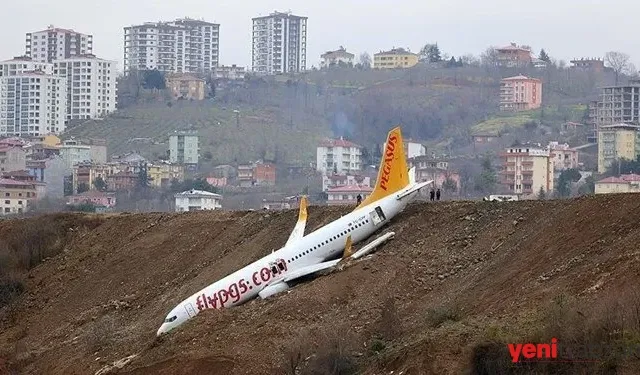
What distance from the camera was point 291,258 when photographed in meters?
60.5

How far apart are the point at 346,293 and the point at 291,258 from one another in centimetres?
587

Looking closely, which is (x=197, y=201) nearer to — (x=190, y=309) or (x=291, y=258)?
(x=291, y=258)

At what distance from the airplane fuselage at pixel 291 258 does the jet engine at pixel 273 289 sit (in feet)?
1.86

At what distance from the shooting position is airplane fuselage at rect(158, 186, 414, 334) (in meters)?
58.7

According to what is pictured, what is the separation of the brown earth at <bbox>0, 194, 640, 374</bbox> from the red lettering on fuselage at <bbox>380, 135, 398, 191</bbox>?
1.51 meters

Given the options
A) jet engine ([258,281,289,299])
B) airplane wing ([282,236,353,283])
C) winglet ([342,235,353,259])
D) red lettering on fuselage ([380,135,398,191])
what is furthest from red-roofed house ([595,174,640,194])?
jet engine ([258,281,289,299])

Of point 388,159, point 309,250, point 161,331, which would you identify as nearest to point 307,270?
point 309,250

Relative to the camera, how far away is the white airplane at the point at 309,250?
58844mm

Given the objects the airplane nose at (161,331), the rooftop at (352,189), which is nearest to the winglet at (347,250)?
the airplane nose at (161,331)

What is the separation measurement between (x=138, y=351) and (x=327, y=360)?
12.8 metres

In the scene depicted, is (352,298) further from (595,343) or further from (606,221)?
(595,343)

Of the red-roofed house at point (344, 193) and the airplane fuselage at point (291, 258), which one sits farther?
the red-roofed house at point (344, 193)

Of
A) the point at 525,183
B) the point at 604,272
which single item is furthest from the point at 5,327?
the point at 525,183

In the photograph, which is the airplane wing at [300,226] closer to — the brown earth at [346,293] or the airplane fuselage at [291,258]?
the airplane fuselage at [291,258]
